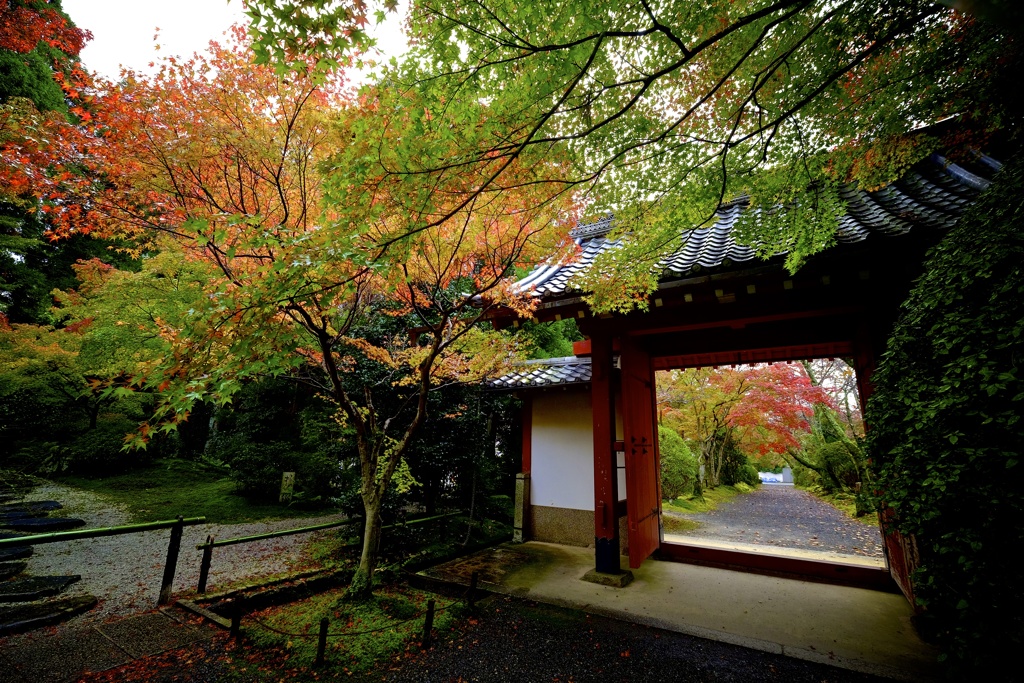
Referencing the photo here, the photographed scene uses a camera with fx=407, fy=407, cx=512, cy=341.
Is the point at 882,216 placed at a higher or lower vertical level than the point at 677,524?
higher

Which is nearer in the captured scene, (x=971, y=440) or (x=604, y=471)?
(x=971, y=440)

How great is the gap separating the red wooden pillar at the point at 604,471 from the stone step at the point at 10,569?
26.9 feet

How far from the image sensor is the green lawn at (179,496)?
9.80 meters

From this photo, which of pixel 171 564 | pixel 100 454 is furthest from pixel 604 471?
pixel 100 454

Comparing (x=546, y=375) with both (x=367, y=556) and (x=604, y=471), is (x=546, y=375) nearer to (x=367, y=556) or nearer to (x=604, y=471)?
(x=604, y=471)

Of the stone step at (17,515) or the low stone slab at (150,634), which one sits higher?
the stone step at (17,515)

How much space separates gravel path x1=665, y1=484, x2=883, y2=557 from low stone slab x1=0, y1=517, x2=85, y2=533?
41.1 feet

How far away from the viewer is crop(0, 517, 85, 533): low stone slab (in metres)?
7.20

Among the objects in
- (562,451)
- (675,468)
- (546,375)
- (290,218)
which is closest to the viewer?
(290,218)

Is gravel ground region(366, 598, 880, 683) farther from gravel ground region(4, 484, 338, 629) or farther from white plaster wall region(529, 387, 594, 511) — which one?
gravel ground region(4, 484, 338, 629)

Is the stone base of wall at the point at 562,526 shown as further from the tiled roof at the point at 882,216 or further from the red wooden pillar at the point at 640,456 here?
the tiled roof at the point at 882,216

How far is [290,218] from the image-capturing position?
4984mm

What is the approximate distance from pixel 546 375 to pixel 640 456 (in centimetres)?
244

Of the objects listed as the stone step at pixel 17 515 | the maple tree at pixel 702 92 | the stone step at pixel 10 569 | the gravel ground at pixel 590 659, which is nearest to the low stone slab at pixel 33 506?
the stone step at pixel 17 515
